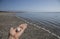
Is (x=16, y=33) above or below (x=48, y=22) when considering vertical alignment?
above

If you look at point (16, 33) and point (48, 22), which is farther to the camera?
point (48, 22)

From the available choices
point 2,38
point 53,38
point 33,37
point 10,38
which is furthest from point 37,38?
point 10,38

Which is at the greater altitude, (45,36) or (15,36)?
(15,36)

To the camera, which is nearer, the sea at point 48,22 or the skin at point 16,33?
the skin at point 16,33

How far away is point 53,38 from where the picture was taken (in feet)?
53.8

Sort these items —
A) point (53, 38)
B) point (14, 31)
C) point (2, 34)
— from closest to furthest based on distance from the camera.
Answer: point (14, 31), point (53, 38), point (2, 34)

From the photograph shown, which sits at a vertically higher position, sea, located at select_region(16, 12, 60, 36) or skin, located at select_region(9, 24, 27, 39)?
skin, located at select_region(9, 24, 27, 39)

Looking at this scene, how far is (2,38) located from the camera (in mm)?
16547

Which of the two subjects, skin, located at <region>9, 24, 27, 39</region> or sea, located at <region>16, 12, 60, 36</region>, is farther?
sea, located at <region>16, 12, 60, 36</region>

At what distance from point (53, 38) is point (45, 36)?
1100mm

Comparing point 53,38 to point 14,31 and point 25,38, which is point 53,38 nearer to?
point 25,38

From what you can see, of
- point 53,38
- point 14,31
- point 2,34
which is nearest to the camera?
point 14,31

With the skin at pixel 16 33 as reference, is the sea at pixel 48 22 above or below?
below

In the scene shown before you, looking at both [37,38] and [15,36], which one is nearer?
[15,36]
